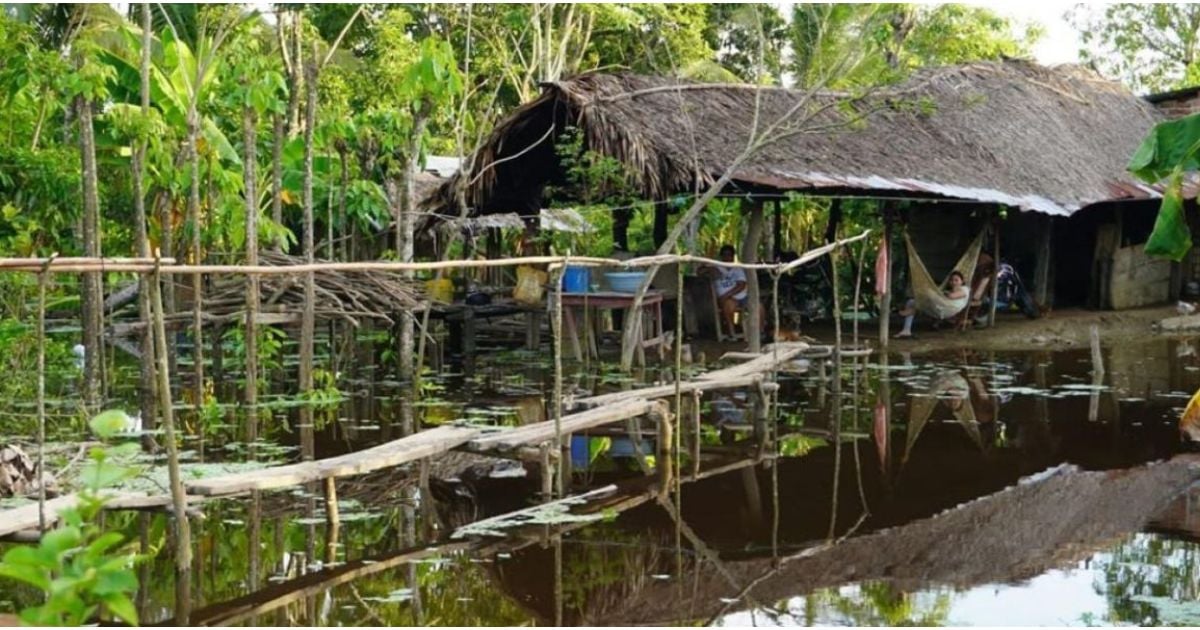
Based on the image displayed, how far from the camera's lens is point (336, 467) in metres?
6.99

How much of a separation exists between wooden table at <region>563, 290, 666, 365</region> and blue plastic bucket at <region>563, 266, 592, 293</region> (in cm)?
16

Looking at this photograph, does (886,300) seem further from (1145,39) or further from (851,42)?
(1145,39)

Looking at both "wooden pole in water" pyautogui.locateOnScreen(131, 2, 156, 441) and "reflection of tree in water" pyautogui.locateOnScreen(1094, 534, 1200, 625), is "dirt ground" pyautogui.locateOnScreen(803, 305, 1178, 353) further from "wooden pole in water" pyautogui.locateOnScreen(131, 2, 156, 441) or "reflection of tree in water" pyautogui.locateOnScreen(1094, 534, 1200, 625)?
"reflection of tree in water" pyautogui.locateOnScreen(1094, 534, 1200, 625)

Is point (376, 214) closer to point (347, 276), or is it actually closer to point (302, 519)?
point (347, 276)

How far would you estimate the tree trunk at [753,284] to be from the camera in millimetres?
13812

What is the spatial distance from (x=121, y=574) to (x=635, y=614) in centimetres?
335

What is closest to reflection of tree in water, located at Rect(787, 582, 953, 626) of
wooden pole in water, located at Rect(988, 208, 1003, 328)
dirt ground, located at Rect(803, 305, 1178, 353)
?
dirt ground, located at Rect(803, 305, 1178, 353)

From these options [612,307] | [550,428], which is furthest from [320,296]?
[550,428]

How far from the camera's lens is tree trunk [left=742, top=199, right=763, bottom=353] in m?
13.8

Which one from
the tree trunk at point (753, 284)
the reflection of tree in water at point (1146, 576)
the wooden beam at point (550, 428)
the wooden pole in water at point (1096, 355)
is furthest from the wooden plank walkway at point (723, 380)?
the reflection of tree in water at point (1146, 576)

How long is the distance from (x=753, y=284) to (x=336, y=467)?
7482 mm

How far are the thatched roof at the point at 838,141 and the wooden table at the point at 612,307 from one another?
1.13 m

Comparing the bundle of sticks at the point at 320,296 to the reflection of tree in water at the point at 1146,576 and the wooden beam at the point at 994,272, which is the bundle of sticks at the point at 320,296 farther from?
the wooden beam at the point at 994,272

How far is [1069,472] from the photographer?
9.09 metres
